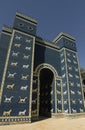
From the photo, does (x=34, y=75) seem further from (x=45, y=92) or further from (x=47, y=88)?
(x=45, y=92)

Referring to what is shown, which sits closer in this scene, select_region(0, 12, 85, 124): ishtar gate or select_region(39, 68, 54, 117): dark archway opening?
select_region(0, 12, 85, 124): ishtar gate

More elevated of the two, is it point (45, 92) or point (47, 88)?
point (47, 88)

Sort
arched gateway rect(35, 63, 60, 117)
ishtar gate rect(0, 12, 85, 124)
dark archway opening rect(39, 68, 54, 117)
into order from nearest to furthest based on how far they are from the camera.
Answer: ishtar gate rect(0, 12, 85, 124) < arched gateway rect(35, 63, 60, 117) < dark archway opening rect(39, 68, 54, 117)

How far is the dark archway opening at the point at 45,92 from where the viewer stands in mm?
19312

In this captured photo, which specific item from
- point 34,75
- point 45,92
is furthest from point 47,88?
point 34,75

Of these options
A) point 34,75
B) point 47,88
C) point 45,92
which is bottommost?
point 45,92

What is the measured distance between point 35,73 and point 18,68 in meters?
3.24

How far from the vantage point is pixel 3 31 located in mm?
17266

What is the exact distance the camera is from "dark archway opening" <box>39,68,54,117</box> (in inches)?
760

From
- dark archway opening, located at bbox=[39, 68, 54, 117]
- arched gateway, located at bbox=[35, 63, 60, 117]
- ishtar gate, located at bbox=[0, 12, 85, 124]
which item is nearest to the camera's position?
ishtar gate, located at bbox=[0, 12, 85, 124]

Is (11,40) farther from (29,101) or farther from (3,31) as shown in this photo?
(29,101)

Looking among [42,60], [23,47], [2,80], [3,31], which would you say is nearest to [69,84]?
[42,60]

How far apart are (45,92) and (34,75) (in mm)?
5041

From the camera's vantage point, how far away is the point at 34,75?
689 inches
